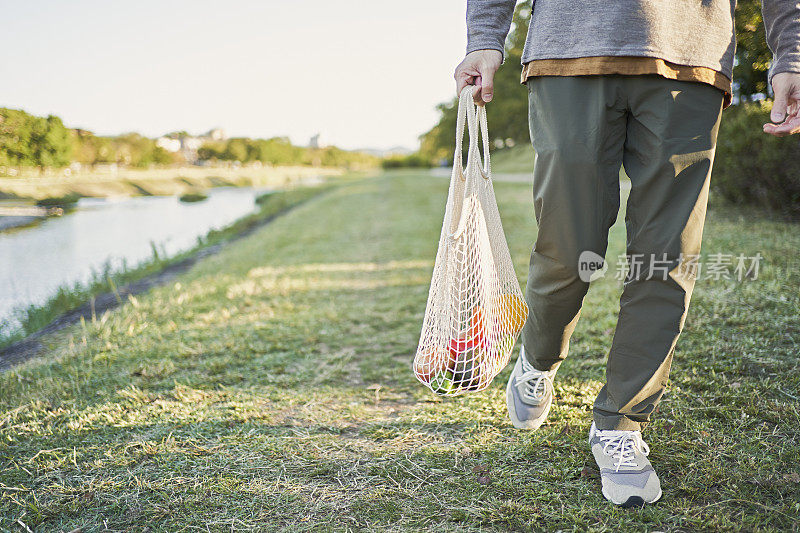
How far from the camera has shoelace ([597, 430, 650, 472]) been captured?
1387 mm

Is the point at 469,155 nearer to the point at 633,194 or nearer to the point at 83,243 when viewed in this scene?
the point at 633,194

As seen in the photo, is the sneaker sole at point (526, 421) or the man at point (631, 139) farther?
the sneaker sole at point (526, 421)

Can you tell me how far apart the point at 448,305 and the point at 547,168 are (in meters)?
0.53

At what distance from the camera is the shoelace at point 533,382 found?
1.68 meters

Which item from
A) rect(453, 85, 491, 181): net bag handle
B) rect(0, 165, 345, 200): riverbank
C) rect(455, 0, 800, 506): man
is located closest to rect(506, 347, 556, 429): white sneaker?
rect(455, 0, 800, 506): man

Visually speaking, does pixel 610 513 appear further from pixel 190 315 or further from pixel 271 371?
pixel 190 315

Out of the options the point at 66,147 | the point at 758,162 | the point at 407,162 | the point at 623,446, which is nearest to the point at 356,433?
the point at 623,446

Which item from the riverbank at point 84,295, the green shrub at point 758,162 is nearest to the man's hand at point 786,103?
the riverbank at point 84,295

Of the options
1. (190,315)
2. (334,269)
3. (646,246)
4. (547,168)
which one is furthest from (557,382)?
(334,269)

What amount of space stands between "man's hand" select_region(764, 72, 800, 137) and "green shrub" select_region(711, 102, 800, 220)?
3.95 metres

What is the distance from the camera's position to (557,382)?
6.86ft

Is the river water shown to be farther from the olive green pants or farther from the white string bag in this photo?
the olive green pants

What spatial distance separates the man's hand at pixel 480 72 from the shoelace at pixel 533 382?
90cm

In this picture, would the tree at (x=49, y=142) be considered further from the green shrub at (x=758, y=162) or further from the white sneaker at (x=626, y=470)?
the green shrub at (x=758, y=162)
